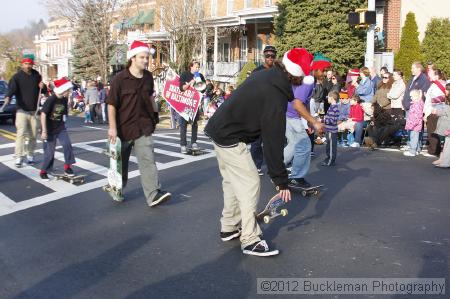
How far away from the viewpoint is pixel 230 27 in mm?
33188

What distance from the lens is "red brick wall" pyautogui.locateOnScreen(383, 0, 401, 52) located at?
26.6 meters

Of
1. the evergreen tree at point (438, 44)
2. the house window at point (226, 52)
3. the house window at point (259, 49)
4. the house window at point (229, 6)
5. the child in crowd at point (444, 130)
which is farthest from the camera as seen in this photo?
the house window at point (226, 52)

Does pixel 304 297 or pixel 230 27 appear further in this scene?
pixel 230 27

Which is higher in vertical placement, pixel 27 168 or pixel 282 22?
pixel 282 22

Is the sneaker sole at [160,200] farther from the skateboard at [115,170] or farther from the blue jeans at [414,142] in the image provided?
the blue jeans at [414,142]

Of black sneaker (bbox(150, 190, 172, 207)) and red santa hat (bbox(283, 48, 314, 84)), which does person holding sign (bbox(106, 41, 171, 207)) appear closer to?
black sneaker (bbox(150, 190, 172, 207))

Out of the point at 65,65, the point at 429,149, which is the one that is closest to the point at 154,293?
the point at 429,149

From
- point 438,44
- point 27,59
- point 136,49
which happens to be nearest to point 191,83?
point 27,59

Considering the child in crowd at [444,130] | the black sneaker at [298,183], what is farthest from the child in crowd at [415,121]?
the black sneaker at [298,183]

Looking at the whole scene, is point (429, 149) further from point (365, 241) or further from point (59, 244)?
point (59, 244)

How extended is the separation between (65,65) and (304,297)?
237 feet

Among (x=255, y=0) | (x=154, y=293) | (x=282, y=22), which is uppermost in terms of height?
(x=255, y=0)

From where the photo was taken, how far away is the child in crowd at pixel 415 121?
39.2 feet

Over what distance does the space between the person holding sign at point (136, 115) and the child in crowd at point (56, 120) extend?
2202 mm
